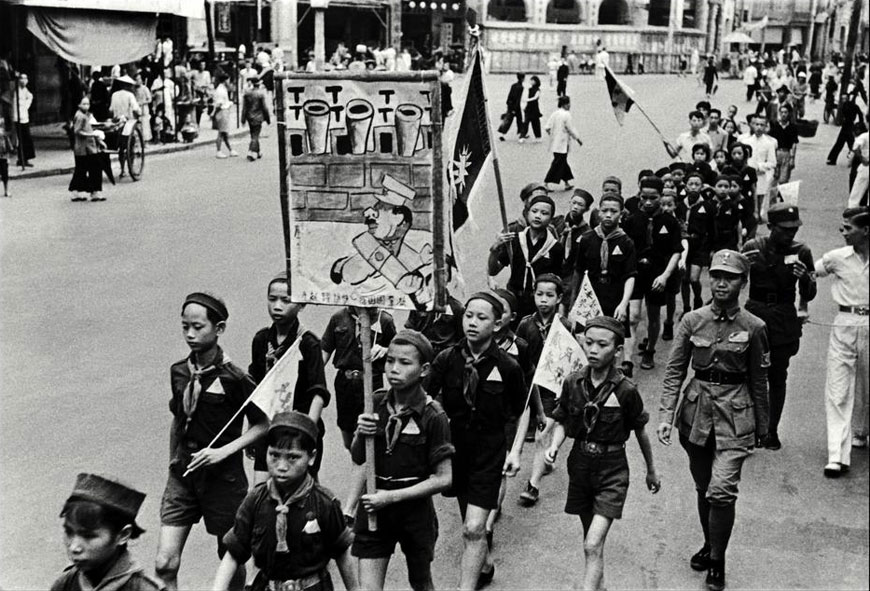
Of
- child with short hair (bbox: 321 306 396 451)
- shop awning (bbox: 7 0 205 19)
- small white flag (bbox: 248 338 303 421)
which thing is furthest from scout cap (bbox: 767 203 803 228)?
shop awning (bbox: 7 0 205 19)

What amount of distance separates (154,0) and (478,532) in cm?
2046

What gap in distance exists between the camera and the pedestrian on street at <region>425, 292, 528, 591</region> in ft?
17.8

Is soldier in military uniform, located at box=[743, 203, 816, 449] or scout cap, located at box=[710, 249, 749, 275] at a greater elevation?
scout cap, located at box=[710, 249, 749, 275]

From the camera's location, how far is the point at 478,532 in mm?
5340

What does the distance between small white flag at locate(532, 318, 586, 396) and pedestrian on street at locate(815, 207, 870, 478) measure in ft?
5.74

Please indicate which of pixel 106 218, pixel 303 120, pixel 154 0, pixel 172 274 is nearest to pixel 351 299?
pixel 303 120

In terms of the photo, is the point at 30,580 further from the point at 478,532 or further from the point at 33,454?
the point at 478,532

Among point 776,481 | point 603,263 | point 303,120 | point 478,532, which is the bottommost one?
point 776,481

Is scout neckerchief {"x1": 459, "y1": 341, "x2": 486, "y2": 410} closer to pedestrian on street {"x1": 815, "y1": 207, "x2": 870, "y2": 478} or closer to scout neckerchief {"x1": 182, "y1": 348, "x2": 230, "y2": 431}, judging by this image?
scout neckerchief {"x1": 182, "y1": 348, "x2": 230, "y2": 431}

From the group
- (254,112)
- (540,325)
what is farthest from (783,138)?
(540,325)

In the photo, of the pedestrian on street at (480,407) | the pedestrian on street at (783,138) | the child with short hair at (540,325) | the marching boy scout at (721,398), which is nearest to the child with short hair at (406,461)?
the pedestrian on street at (480,407)

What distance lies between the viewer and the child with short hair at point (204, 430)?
505 cm

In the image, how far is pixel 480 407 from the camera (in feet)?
18.0

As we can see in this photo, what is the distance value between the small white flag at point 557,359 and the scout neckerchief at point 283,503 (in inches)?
82.3
